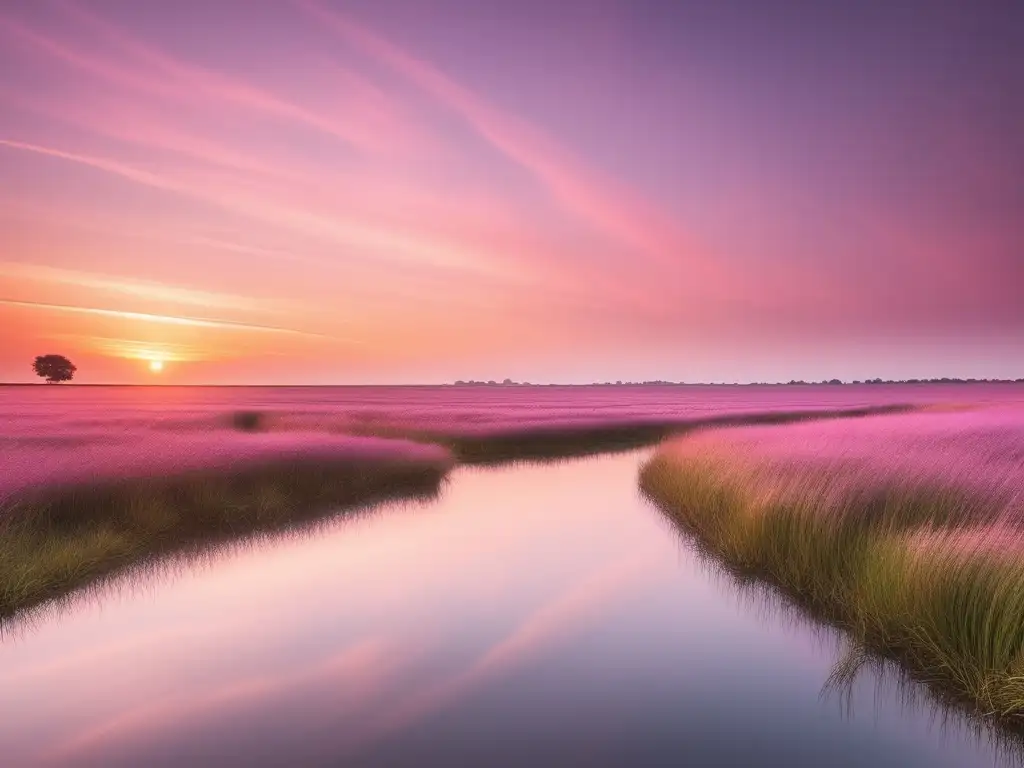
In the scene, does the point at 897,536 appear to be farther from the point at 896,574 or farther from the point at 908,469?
the point at 908,469

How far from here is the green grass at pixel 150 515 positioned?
9547 millimetres

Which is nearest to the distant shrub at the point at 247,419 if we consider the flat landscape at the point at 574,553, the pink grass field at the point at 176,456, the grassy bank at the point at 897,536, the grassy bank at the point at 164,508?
the pink grass field at the point at 176,456

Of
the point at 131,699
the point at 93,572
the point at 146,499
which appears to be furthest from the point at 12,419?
the point at 131,699

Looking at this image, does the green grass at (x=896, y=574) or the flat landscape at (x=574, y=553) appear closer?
the green grass at (x=896, y=574)

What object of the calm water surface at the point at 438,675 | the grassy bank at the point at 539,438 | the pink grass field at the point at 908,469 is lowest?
the calm water surface at the point at 438,675

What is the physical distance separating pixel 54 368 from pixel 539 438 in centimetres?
11763

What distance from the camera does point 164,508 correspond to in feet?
43.7

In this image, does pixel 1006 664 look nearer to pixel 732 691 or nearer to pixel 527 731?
pixel 732 691

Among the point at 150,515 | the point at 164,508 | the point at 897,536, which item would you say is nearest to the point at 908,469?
the point at 897,536

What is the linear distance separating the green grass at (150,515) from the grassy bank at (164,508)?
2cm

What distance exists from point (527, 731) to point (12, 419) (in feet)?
121

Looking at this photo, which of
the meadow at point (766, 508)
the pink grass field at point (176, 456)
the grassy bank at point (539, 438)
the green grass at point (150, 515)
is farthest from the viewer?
the grassy bank at point (539, 438)

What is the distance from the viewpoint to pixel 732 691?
21.2 ft

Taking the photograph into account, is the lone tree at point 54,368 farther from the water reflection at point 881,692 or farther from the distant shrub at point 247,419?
the water reflection at point 881,692
